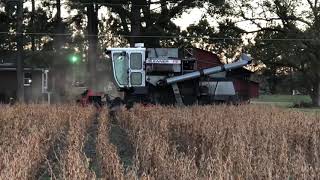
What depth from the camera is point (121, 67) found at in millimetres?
21641

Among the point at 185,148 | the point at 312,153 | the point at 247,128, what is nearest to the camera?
the point at 312,153

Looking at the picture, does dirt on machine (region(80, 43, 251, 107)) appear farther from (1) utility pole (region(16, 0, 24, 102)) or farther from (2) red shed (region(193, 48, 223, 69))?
(1) utility pole (region(16, 0, 24, 102))

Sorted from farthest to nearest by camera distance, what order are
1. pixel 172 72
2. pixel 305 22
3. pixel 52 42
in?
pixel 52 42 < pixel 305 22 < pixel 172 72

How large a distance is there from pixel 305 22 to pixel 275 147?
28341mm

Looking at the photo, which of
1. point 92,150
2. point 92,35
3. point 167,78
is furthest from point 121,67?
point 92,35

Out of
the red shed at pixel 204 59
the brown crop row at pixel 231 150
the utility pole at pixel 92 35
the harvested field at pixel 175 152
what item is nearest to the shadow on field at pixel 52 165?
the harvested field at pixel 175 152

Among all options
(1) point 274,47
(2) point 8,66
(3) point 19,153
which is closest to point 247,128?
(3) point 19,153

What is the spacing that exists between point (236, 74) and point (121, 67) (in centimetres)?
469

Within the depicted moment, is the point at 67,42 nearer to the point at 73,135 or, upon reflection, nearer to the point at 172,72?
the point at 172,72

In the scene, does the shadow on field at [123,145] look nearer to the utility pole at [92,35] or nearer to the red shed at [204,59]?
the red shed at [204,59]

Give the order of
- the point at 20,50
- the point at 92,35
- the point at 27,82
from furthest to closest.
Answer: the point at 27,82
the point at 92,35
the point at 20,50

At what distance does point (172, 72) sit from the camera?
2203 centimetres

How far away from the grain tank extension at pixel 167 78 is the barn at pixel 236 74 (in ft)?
0.86

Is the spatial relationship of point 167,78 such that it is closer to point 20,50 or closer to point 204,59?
point 204,59
